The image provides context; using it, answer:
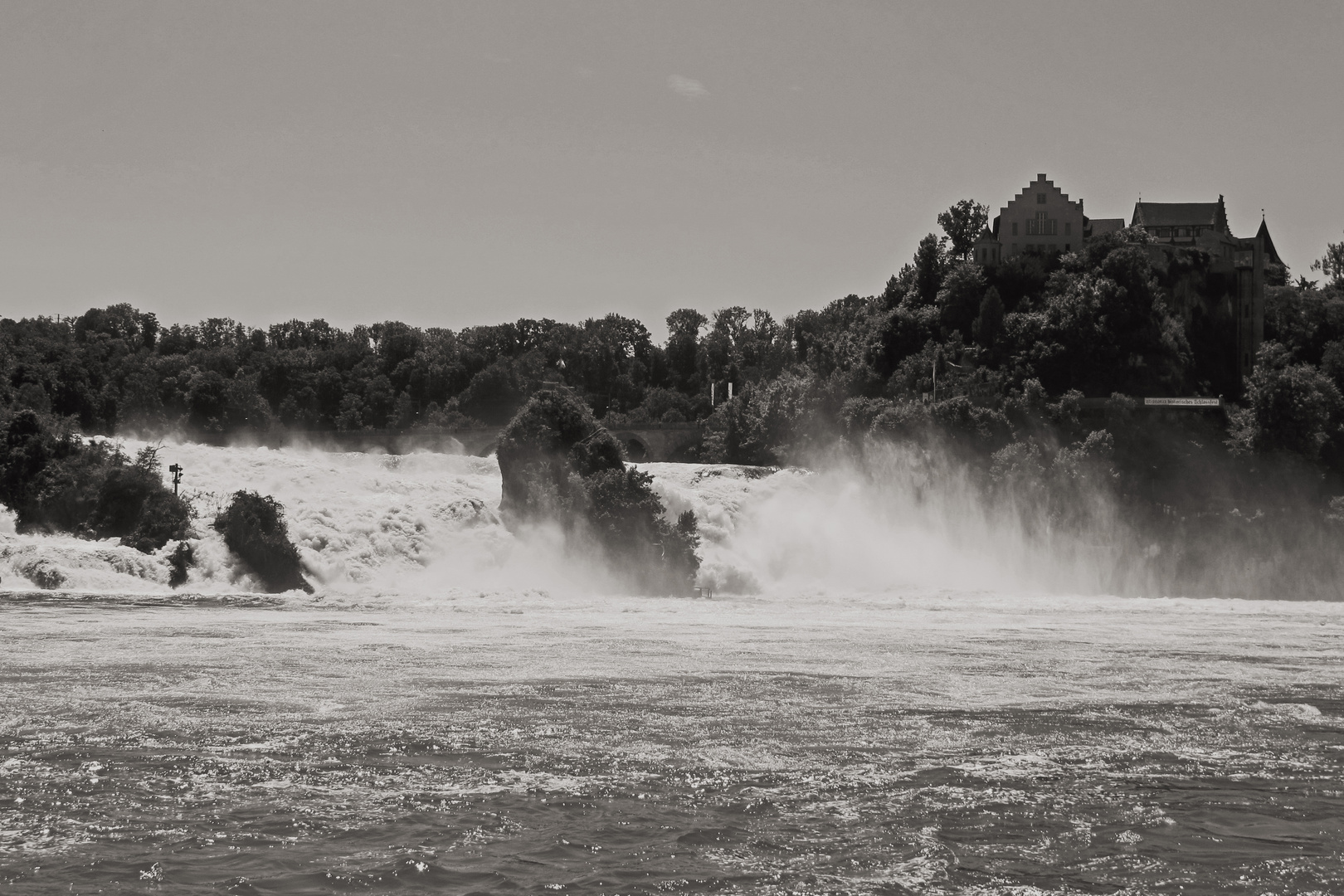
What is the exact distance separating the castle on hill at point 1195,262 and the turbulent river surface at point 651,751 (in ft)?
144

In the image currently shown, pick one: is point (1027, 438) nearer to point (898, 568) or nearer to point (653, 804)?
point (898, 568)

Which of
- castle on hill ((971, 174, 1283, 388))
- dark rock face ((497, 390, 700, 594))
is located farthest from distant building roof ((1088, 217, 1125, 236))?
dark rock face ((497, 390, 700, 594))

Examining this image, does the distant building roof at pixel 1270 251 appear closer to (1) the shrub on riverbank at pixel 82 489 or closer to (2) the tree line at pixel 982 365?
(2) the tree line at pixel 982 365

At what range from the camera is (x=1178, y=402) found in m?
67.3

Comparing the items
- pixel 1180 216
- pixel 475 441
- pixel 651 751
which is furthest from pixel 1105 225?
pixel 651 751

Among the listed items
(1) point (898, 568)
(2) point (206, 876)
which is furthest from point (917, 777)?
(1) point (898, 568)

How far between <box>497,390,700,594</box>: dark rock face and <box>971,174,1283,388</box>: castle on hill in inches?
1403

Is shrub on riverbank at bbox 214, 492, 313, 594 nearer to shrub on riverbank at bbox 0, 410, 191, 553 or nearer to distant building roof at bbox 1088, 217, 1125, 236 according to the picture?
shrub on riverbank at bbox 0, 410, 191, 553

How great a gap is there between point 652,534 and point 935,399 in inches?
1048

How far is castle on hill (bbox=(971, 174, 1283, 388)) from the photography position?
247ft

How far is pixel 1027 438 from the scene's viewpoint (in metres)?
64.8

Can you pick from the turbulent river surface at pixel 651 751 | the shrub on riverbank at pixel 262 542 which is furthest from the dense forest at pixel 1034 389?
the turbulent river surface at pixel 651 751

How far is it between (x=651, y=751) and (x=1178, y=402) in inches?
2280

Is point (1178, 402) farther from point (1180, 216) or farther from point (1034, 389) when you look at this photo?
point (1180, 216)
